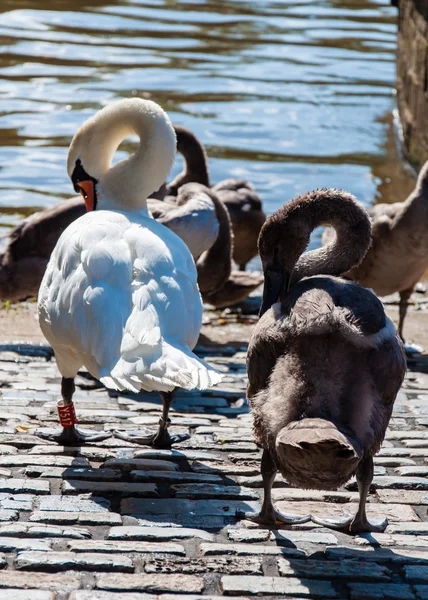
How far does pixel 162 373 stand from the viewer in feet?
15.1

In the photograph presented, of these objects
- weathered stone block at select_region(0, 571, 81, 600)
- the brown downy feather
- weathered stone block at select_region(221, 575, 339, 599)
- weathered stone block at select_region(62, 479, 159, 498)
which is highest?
the brown downy feather

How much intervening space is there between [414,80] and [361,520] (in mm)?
13317

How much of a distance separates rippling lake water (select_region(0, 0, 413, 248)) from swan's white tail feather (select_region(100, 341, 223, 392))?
8.68 meters

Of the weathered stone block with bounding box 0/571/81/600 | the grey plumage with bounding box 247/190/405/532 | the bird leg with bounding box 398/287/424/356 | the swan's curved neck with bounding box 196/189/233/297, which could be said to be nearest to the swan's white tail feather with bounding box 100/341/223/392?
the grey plumage with bounding box 247/190/405/532

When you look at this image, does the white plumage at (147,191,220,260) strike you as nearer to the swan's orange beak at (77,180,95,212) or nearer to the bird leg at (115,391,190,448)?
the swan's orange beak at (77,180,95,212)

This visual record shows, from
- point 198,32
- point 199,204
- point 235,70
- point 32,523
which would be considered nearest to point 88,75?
point 235,70

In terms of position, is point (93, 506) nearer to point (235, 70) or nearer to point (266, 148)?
point (266, 148)

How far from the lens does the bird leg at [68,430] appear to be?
565cm

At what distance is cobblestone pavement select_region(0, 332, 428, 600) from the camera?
388 centimetres

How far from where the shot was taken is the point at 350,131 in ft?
62.0

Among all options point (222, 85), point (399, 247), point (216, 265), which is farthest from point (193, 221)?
point (222, 85)

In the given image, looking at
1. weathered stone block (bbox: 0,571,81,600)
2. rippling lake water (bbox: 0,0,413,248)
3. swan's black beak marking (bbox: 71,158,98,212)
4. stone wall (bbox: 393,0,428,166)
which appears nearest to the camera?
weathered stone block (bbox: 0,571,81,600)

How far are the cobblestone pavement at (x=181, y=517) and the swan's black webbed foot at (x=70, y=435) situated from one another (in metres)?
0.07

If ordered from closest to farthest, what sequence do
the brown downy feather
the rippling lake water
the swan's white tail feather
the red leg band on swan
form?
the brown downy feather < the swan's white tail feather < the red leg band on swan < the rippling lake water
